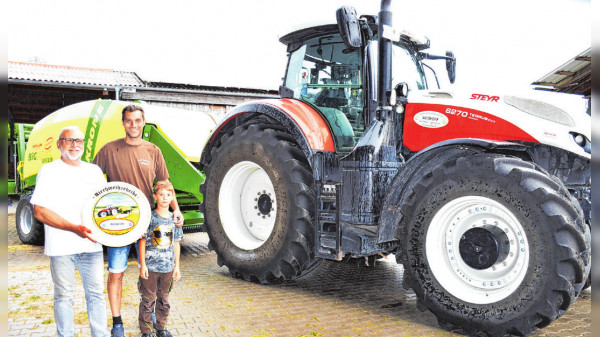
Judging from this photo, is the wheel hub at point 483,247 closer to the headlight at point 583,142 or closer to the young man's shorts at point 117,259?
the headlight at point 583,142

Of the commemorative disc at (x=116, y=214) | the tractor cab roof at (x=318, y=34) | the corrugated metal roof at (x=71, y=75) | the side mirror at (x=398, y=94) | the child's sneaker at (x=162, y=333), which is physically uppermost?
the corrugated metal roof at (x=71, y=75)

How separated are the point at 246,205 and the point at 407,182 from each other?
2.01 m

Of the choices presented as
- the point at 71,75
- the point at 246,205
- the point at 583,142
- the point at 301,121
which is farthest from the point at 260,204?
the point at 71,75

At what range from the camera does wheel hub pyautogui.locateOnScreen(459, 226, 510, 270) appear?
3.39 meters

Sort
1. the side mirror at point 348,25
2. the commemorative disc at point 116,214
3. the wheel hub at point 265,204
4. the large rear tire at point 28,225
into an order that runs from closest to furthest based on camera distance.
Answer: the commemorative disc at point 116,214 → the side mirror at point 348,25 → the wheel hub at point 265,204 → the large rear tire at point 28,225

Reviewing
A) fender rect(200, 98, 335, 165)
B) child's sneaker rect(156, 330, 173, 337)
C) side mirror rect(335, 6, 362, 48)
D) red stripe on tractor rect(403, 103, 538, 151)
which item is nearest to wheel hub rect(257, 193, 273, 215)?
fender rect(200, 98, 335, 165)

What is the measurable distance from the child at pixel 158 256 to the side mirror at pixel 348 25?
1891 millimetres

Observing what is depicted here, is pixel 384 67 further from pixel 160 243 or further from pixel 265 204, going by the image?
pixel 160 243

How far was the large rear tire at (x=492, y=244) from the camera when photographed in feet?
10.1

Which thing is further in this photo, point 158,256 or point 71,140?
point 158,256

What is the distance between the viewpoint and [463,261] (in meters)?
3.54

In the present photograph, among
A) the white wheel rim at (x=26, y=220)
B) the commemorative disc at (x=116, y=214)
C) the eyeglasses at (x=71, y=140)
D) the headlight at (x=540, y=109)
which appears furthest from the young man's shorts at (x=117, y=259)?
the white wheel rim at (x=26, y=220)

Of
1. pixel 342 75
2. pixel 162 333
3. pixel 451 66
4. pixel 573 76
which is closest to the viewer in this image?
pixel 162 333

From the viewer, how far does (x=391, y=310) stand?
4145 millimetres
